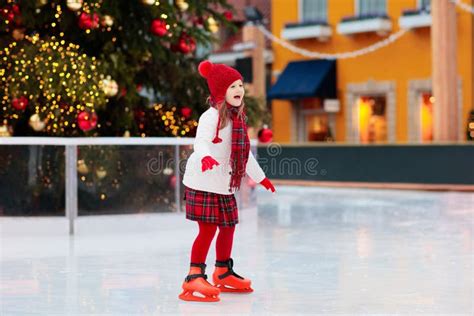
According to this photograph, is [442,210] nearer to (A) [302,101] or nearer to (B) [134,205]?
(B) [134,205]

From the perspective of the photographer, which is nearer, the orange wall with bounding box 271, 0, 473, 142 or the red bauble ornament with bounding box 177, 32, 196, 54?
the red bauble ornament with bounding box 177, 32, 196, 54

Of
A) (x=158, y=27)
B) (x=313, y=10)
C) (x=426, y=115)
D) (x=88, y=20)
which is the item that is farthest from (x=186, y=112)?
(x=313, y=10)

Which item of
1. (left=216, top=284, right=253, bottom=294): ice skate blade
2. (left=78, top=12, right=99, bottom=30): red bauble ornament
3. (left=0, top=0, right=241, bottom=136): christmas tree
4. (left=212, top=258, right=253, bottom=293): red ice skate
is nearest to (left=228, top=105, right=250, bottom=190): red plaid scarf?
(left=212, top=258, right=253, bottom=293): red ice skate

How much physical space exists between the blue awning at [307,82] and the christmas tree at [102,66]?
40.1ft

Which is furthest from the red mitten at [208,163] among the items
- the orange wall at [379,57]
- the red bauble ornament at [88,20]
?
the orange wall at [379,57]

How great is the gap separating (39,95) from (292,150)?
11372 millimetres

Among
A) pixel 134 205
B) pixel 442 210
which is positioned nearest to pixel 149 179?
pixel 134 205

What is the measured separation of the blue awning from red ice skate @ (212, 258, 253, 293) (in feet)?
59.1

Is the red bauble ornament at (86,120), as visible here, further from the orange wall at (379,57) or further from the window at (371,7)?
the window at (371,7)

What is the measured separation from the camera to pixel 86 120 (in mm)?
9555

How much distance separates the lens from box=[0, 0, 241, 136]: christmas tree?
379 inches

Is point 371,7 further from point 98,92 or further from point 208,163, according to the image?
point 208,163

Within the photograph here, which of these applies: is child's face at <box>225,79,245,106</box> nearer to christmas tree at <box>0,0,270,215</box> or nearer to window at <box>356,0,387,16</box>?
christmas tree at <box>0,0,270,215</box>

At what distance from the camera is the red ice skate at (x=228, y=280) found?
5863 mm
